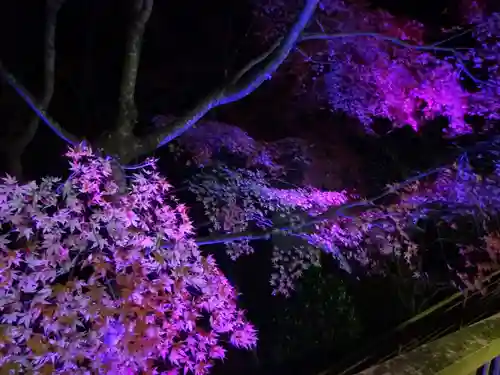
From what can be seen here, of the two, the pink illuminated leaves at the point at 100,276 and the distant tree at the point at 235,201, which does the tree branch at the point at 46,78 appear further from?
the pink illuminated leaves at the point at 100,276

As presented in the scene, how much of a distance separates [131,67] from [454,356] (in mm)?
3127

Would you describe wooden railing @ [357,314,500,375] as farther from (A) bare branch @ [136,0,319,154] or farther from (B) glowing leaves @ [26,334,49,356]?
(A) bare branch @ [136,0,319,154]

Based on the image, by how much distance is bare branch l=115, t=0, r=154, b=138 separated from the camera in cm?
388

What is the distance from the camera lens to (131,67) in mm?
3906

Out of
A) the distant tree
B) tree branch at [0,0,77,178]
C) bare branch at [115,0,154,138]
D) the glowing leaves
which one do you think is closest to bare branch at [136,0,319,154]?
the distant tree

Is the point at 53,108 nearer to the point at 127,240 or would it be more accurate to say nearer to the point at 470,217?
the point at 127,240

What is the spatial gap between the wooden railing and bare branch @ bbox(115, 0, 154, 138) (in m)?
2.89

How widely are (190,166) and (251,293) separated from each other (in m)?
2.50

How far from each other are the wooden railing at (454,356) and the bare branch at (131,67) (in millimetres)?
2885

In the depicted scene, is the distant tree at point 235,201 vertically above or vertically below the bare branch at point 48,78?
below

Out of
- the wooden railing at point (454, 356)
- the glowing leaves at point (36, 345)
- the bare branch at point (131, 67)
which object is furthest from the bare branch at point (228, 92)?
the wooden railing at point (454, 356)

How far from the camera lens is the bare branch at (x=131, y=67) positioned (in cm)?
388

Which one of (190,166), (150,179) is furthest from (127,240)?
(190,166)

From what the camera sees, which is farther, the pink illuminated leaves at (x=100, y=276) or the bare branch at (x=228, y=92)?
the bare branch at (x=228, y=92)
